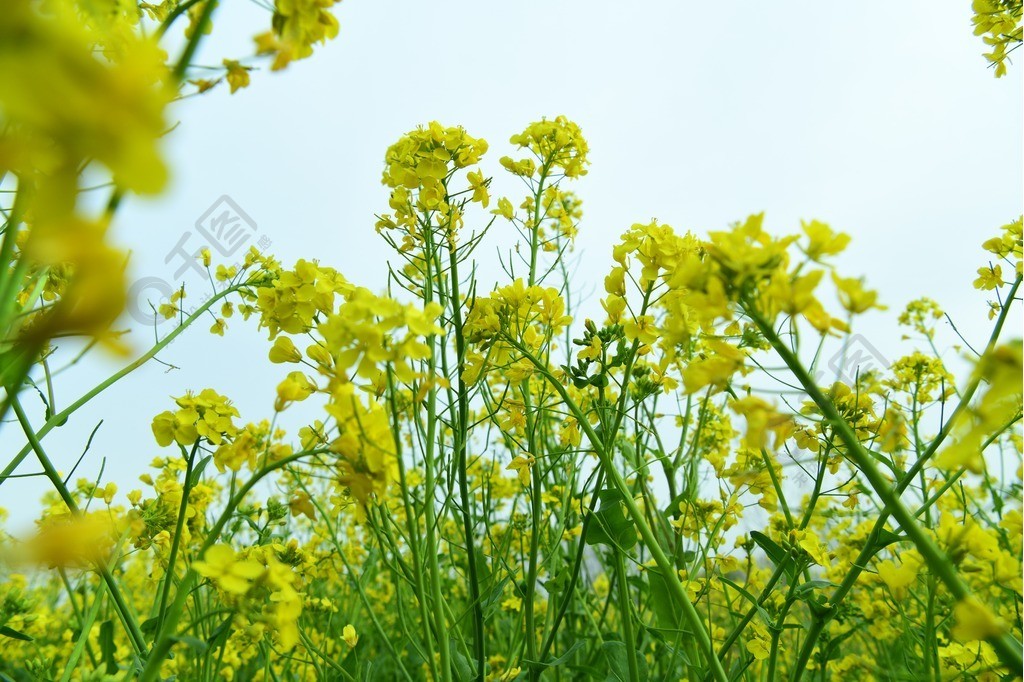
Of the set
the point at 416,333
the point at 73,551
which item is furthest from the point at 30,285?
the point at 73,551

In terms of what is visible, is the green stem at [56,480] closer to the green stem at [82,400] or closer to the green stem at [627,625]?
the green stem at [82,400]

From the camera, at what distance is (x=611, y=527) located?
146 centimetres

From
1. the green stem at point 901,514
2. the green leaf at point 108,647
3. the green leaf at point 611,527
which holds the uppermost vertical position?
the green leaf at point 611,527

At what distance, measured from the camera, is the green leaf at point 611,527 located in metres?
1.38

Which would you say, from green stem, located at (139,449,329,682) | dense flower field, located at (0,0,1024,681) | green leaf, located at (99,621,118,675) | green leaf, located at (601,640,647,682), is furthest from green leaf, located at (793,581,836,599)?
green leaf, located at (99,621,118,675)

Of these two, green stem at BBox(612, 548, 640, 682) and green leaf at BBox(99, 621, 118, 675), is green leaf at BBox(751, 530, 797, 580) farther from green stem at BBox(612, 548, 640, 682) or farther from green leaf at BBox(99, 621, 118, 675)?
green leaf at BBox(99, 621, 118, 675)

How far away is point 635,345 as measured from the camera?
1.42m

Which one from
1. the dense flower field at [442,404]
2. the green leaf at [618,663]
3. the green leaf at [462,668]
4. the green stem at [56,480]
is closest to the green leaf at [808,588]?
the dense flower field at [442,404]

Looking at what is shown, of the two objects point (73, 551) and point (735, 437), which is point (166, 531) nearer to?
point (73, 551)

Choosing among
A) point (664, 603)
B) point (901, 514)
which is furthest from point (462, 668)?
point (901, 514)

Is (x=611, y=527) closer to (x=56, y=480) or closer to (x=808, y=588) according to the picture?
(x=808, y=588)

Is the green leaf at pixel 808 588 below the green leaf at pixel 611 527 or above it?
below

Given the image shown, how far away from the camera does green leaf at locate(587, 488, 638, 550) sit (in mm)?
1382

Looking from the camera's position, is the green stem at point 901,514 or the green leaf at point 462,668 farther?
the green leaf at point 462,668
